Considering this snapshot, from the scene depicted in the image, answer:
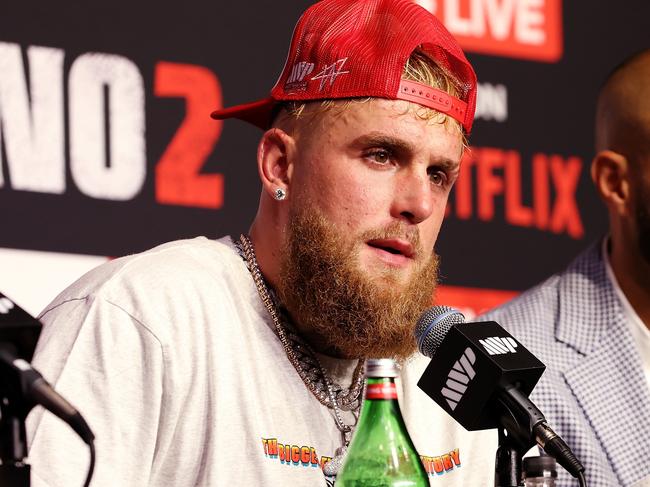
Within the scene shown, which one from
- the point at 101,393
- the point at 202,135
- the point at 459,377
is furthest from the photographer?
the point at 202,135

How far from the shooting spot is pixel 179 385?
65.3 inches

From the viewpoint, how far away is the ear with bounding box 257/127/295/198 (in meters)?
1.97

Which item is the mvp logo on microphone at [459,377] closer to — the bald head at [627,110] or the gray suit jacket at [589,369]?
the gray suit jacket at [589,369]

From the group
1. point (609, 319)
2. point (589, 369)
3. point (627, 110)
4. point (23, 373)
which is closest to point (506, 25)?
point (627, 110)

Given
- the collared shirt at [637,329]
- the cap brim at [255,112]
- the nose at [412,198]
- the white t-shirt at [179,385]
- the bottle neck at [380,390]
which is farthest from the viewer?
the collared shirt at [637,329]

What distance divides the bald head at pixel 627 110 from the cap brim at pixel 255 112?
4.41ft

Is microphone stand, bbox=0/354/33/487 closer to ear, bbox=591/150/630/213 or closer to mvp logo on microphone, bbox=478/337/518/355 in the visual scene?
mvp logo on microphone, bbox=478/337/518/355

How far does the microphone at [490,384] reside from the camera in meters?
1.22

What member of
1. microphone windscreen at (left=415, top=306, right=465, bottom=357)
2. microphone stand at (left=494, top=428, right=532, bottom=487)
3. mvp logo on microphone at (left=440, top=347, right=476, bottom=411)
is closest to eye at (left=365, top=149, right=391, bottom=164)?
microphone windscreen at (left=415, top=306, right=465, bottom=357)

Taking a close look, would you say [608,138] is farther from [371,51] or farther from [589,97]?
[371,51]

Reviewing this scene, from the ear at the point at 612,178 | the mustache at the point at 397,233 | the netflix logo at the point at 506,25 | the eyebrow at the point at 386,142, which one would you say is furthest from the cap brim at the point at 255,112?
the ear at the point at 612,178

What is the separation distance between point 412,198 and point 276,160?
295 millimetres

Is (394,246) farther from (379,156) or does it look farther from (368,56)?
(368,56)

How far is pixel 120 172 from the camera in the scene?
263 cm
